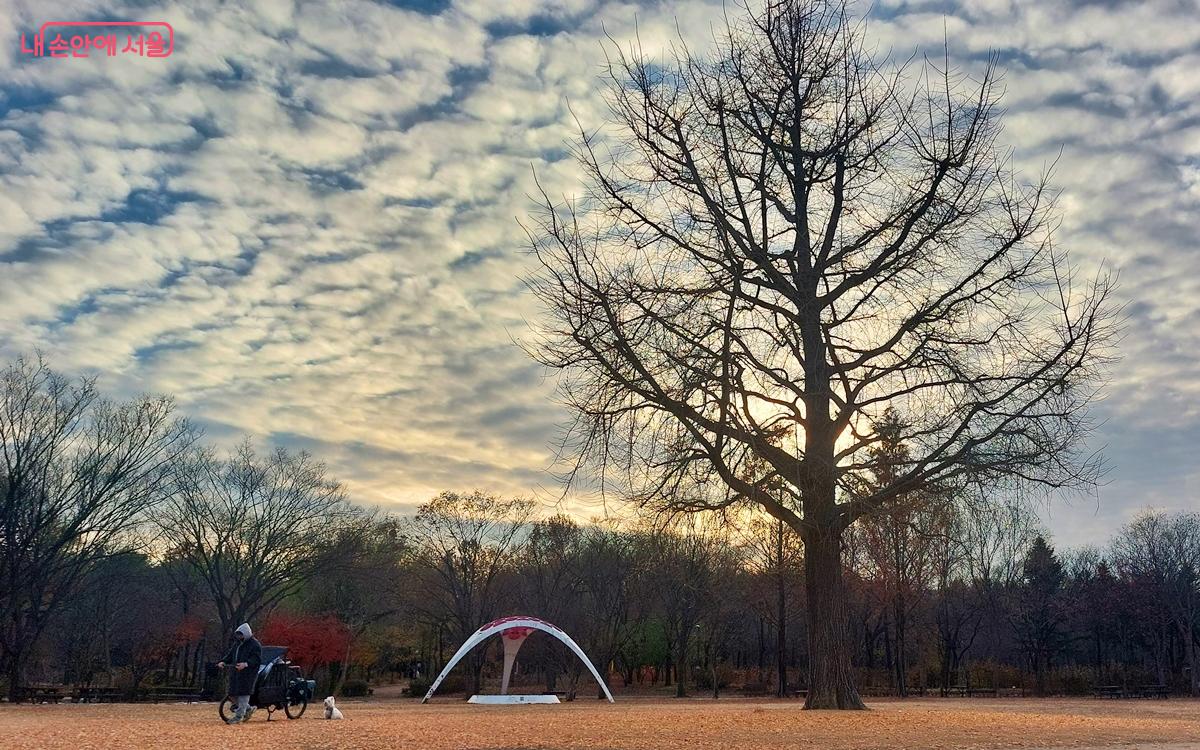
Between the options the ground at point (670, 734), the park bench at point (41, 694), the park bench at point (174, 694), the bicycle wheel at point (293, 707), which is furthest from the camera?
the park bench at point (174, 694)

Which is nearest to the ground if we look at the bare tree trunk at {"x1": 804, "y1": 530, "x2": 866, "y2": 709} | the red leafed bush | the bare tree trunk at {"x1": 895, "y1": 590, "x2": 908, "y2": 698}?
the bare tree trunk at {"x1": 804, "y1": 530, "x2": 866, "y2": 709}

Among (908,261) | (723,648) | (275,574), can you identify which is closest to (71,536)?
(275,574)

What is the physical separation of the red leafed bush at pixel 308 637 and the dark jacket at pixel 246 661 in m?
34.7

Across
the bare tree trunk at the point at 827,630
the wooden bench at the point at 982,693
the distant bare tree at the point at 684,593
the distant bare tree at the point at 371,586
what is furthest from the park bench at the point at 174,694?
the wooden bench at the point at 982,693

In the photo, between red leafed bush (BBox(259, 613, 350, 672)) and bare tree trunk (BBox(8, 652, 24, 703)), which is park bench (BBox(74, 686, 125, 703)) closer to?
bare tree trunk (BBox(8, 652, 24, 703))

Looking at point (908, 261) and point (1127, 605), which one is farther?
point (1127, 605)

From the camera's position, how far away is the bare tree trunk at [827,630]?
17.4 metres

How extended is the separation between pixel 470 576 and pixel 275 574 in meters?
10.2

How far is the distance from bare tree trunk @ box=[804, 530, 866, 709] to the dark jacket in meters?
10.3

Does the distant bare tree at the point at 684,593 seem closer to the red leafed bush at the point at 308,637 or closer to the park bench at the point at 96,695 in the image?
the red leafed bush at the point at 308,637

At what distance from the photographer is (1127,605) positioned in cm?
5553

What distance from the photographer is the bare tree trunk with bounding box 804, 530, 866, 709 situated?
17.4m

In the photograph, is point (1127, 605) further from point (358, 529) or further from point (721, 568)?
point (358, 529)

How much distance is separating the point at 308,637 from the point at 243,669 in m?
35.2
